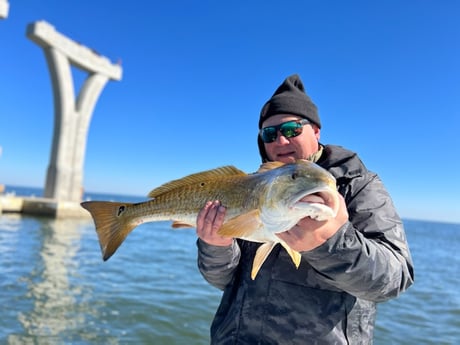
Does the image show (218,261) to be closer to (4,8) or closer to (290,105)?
(290,105)

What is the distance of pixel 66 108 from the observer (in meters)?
32.8

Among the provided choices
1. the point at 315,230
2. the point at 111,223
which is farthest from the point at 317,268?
the point at 111,223

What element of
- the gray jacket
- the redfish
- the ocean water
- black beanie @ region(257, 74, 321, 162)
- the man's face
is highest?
black beanie @ region(257, 74, 321, 162)

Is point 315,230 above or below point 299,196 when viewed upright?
below

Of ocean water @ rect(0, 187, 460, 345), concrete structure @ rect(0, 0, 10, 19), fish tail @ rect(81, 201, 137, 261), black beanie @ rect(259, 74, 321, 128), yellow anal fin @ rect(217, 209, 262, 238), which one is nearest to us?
yellow anal fin @ rect(217, 209, 262, 238)

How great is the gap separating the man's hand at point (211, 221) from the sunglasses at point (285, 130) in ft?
3.03

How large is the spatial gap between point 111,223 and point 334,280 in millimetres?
1801

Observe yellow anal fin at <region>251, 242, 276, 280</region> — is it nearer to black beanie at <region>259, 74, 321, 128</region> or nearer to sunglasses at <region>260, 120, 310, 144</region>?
sunglasses at <region>260, 120, 310, 144</region>

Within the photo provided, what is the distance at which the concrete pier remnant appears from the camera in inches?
1248

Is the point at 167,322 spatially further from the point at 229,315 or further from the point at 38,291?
the point at 229,315

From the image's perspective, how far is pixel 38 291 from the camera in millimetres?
9180

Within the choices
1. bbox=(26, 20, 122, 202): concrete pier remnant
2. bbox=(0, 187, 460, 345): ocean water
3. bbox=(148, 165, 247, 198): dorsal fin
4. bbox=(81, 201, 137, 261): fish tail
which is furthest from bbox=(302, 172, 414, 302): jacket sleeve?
bbox=(26, 20, 122, 202): concrete pier remnant

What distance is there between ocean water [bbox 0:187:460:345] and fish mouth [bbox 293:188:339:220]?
6.09 meters

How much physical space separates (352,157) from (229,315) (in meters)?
1.48
